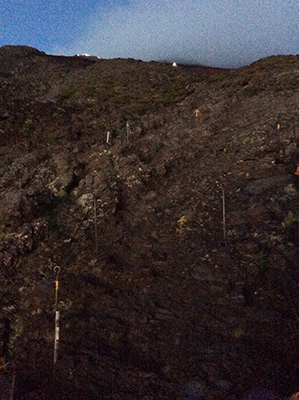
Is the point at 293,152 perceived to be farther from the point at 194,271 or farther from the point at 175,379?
the point at 175,379

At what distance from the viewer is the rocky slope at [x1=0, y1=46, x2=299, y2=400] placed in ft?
18.0

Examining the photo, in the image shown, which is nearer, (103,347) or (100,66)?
(103,347)

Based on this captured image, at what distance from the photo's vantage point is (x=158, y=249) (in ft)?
28.4

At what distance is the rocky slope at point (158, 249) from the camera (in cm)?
547

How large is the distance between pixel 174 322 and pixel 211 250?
7.43 feet

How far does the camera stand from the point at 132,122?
17984mm

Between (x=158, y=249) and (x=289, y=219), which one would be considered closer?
(x=289, y=219)

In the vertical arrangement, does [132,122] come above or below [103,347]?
above

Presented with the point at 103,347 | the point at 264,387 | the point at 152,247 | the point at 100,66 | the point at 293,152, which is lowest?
the point at 103,347

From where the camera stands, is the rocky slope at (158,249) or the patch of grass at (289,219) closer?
the rocky slope at (158,249)

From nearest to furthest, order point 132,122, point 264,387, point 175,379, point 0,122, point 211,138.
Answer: point 264,387, point 175,379, point 211,138, point 132,122, point 0,122

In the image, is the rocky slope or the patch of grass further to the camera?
the patch of grass

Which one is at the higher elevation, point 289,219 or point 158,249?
point 289,219

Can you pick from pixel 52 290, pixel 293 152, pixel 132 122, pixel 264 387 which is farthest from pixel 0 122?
pixel 264 387
